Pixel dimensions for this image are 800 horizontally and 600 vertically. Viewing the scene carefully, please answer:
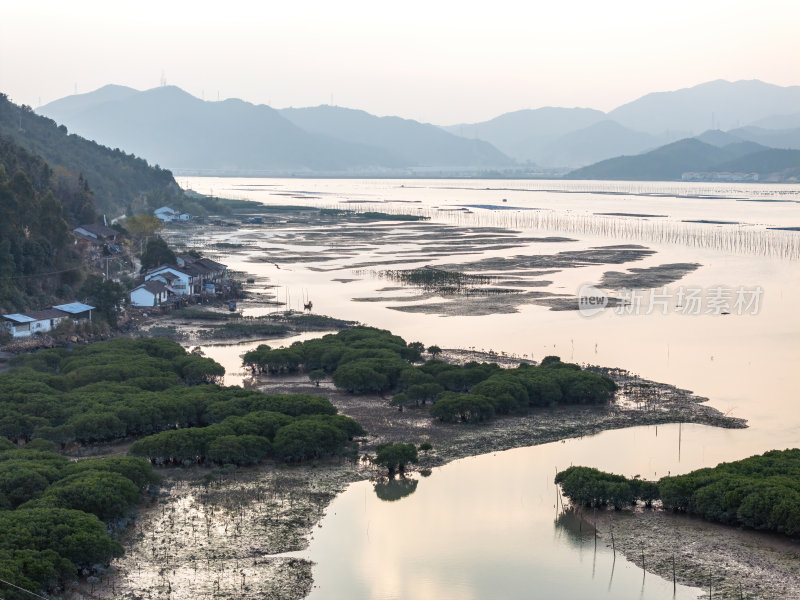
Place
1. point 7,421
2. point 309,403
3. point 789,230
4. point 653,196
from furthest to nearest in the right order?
point 653,196, point 789,230, point 309,403, point 7,421

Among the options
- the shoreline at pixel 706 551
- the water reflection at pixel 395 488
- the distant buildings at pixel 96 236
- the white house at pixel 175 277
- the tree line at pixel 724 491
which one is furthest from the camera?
the distant buildings at pixel 96 236

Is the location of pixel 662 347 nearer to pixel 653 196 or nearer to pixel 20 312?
pixel 20 312

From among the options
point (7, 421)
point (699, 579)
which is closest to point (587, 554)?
point (699, 579)

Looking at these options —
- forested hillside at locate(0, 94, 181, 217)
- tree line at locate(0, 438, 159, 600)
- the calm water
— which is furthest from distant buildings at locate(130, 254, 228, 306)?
forested hillside at locate(0, 94, 181, 217)

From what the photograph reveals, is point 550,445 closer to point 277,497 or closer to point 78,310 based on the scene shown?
point 277,497

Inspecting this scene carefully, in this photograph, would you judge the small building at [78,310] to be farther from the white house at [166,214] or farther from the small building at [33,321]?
the white house at [166,214]

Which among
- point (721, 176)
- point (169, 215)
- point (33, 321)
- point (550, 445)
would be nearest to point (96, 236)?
point (33, 321)

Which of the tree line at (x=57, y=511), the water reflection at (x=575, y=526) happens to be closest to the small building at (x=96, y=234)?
the tree line at (x=57, y=511)
